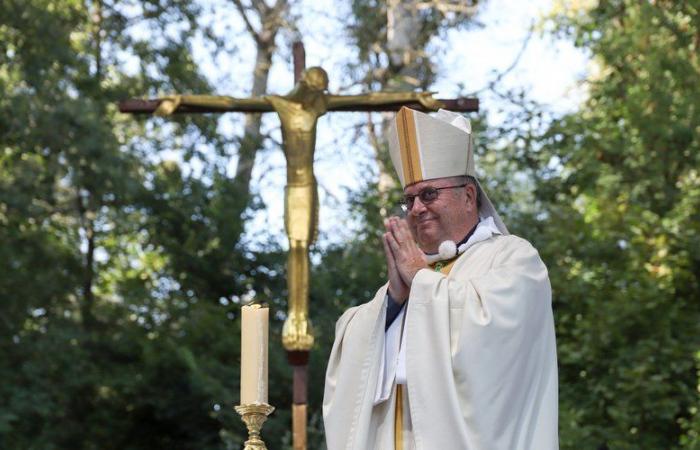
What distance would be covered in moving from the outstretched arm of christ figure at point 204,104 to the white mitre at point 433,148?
433 centimetres

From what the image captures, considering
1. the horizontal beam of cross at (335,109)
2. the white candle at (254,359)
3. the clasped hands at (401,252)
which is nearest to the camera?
the white candle at (254,359)

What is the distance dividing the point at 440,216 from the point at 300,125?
185 inches

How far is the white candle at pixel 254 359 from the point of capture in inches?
165

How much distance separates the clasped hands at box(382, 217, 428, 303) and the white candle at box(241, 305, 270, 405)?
76cm

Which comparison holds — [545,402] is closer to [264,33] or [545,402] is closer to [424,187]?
[424,187]

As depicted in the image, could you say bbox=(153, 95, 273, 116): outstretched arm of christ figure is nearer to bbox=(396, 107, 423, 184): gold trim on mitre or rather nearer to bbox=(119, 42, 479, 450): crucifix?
bbox=(119, 42, 479, 450): crucifix

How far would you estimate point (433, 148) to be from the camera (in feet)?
17.1

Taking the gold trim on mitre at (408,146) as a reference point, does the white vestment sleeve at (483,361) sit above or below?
below

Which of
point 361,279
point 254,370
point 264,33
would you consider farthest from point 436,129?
point 264,33

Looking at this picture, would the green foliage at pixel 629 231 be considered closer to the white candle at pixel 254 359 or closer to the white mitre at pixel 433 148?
the white mitre at pixel 433 148

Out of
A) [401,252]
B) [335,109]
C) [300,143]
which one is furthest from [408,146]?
[335,109]

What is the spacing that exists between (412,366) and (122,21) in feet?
40.6

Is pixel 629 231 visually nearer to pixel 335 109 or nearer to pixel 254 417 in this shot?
pixel 335 109

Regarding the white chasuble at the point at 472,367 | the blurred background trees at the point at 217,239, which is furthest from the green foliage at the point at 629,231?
the white chasuble at the point at 472,367
